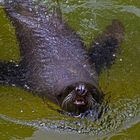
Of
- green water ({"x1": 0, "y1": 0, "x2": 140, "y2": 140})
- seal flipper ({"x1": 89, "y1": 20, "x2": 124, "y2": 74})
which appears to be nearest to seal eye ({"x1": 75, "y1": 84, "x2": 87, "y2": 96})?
green water ({"x1": 0, "y1": 0, "x2": 140, "y2": 140})

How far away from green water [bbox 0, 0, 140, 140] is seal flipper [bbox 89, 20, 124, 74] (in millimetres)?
74

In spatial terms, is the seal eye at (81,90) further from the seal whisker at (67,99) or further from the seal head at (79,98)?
the seal whisker at (67,99)

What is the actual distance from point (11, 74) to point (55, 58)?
0.54 metres

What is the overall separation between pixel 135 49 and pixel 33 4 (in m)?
1.39

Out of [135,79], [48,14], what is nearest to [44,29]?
[48,14]

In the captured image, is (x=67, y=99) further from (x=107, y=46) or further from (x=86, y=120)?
(x=107, y=46)

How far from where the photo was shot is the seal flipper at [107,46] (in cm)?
689

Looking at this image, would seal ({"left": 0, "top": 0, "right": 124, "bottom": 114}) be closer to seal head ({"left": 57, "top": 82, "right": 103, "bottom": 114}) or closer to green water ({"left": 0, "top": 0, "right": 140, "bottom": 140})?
seal head ({"left": 57, "top": 82, "right": 103, "bottom": 114})

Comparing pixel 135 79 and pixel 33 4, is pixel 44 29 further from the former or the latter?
pixel 135 79

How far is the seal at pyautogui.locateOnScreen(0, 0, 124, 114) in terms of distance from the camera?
20.1ft

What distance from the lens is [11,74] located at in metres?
6.79

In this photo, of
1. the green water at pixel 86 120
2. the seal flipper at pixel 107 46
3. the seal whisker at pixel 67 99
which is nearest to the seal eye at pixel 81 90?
the seal whisker at pixel 67 99

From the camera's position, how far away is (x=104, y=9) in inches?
307

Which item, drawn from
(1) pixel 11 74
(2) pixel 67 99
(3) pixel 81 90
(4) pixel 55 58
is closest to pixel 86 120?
(2) pixel 67 99
